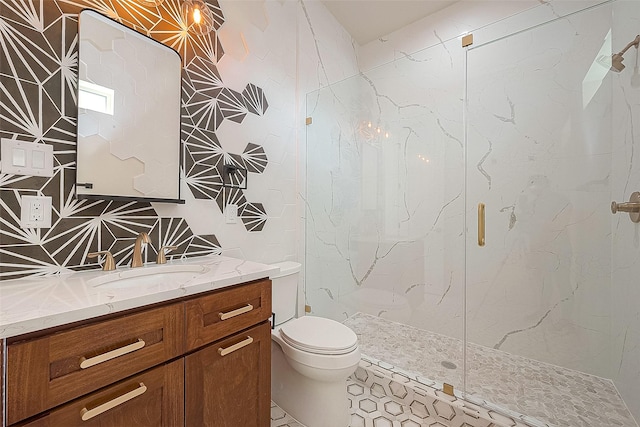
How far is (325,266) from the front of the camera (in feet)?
7.51

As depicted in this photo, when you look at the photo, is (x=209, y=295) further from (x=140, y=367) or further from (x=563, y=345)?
(x=563, y=345)

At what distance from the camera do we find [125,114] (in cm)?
121

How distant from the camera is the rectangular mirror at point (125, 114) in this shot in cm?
110

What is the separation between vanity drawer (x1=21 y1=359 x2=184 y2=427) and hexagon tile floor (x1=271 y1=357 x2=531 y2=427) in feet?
2.72

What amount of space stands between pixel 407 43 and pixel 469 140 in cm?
122

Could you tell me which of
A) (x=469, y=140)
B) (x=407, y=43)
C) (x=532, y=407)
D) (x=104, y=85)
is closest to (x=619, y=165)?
(x=469, y=140)

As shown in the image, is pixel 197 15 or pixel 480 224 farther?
pixel 480 224

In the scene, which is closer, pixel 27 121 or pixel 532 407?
pixel 27 121

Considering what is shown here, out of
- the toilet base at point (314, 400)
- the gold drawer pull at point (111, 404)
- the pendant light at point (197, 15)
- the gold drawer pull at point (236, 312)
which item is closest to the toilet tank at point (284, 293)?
the toilet base at point (314, 400)

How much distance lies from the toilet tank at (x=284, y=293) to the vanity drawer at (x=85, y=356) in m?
0.81

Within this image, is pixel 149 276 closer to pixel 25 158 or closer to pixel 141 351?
pixel 141 351

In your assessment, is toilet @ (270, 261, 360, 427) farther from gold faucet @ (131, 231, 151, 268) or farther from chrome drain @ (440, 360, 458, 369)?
chrome drain @ (440, 360, 458, 369)

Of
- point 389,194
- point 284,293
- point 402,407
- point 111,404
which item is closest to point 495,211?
point 389,194

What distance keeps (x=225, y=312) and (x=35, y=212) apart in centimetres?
78
